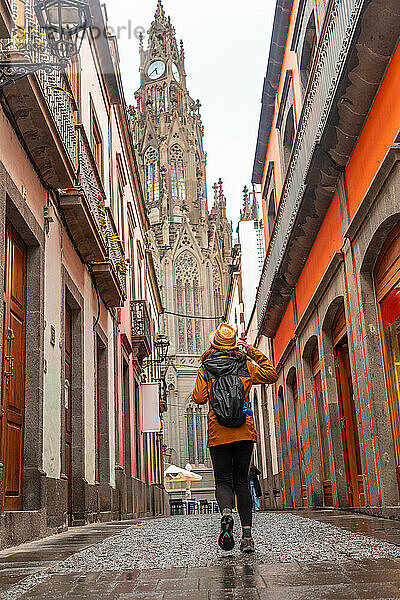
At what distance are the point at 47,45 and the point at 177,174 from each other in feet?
233

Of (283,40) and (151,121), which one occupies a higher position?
(151,121)

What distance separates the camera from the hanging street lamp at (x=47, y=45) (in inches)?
285

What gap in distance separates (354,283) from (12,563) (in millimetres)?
5894

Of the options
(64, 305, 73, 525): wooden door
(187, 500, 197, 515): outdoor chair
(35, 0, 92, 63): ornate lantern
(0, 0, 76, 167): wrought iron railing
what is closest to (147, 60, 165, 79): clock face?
(187, 500, 197, 515): outdoor chair

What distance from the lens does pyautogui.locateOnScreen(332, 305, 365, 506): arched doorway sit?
12.4 metres

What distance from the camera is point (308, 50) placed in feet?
46.3

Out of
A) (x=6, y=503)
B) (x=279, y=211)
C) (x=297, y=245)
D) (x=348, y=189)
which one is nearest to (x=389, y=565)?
(x=6, y=503)

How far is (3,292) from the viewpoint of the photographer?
25.4 ft

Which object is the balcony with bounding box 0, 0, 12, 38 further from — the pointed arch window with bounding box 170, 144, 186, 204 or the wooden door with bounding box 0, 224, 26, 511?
the pointed arch window with bounding box 170, 144, 186, 204

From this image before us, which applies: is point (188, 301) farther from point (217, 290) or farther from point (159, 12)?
point (159, 12)

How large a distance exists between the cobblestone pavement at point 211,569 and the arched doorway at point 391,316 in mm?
2292

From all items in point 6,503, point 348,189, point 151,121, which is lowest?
point 6,503

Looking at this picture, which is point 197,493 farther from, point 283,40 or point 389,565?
point 389,565

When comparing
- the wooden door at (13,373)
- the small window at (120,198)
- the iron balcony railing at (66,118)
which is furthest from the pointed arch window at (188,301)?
the wooden door at (13,373)
